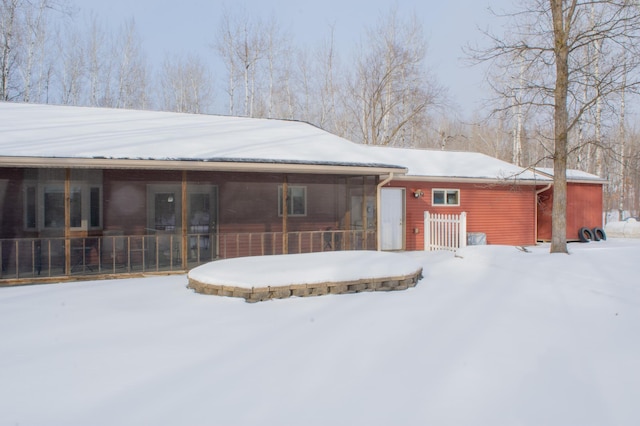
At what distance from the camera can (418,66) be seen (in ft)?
85.7

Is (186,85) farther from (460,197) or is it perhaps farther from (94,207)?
(460,197)

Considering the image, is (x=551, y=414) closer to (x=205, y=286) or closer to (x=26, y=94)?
(x=205, y=286)

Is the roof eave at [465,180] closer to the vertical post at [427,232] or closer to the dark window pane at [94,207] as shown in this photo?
the vertical post at [427,232]

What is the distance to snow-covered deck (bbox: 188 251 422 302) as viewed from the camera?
6.08m

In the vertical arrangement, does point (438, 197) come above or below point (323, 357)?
above

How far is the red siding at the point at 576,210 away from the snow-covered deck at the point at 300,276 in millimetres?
9923

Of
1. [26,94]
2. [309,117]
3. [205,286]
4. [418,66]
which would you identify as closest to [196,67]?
[309,117]

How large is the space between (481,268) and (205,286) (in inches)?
201

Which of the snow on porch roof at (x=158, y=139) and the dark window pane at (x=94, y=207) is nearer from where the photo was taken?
the snow on porch roof at (x=158, y=139)

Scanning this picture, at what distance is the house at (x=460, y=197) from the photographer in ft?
41.0

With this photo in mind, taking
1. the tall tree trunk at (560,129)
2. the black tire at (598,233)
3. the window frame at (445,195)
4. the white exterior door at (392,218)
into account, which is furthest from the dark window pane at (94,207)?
the black tire at (598,233)

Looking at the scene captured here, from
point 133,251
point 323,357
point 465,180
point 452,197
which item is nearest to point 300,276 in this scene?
point 323,357

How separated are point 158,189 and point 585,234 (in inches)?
560

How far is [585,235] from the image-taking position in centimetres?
1534
